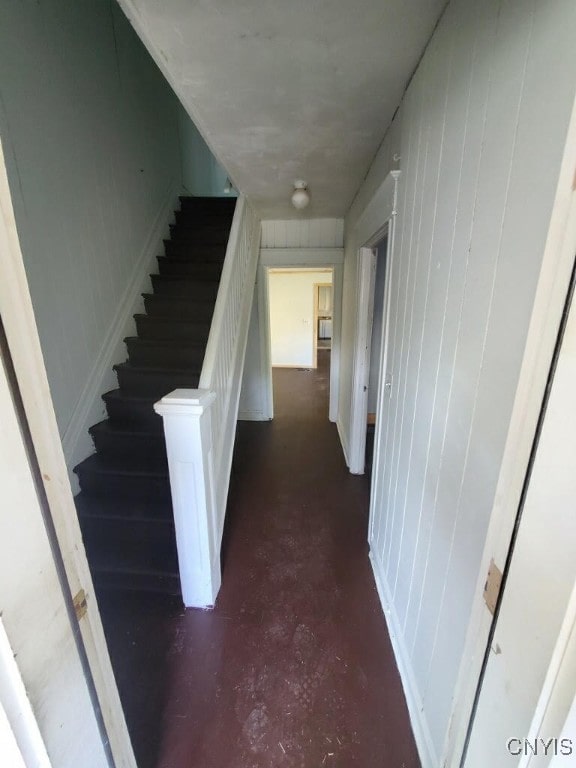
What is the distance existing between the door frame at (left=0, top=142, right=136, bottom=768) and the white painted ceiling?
102cm

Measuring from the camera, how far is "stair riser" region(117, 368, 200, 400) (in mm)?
2314

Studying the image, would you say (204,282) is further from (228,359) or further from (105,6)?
(105,6)

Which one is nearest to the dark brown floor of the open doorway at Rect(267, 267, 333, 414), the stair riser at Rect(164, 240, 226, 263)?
the stair riser at Rect(164, 240, 226, 263)

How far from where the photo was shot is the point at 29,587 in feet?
1.71

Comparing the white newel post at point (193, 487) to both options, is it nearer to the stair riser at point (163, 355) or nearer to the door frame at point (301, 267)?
the stair riser at point (163, 355)

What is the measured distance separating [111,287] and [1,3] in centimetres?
146

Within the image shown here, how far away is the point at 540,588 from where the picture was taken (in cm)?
52

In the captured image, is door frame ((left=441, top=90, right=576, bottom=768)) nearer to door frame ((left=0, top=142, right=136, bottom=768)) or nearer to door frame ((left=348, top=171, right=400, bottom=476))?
door frame ((left=0, top=142, right=136, bottom=768))

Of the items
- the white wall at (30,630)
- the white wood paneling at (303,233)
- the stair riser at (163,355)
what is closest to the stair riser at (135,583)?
the white wall at (30,630)

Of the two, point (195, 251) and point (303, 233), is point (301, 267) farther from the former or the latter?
point (195, 251)

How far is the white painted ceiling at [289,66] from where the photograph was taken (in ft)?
3.24

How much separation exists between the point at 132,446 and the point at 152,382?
48cm

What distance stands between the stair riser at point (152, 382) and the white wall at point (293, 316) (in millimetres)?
4568

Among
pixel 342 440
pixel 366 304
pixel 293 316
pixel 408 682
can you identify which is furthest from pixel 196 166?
pixel 408 682
